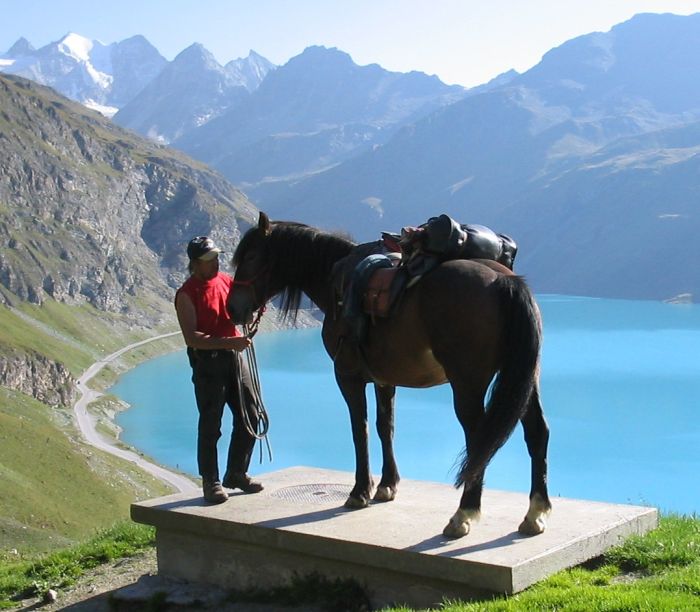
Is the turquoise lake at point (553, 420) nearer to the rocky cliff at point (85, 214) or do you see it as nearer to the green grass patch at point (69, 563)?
the rocky cliff at point (85, 214)

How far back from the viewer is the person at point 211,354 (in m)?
8.49

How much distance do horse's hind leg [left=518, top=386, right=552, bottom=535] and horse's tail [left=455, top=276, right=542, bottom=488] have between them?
1.07ft

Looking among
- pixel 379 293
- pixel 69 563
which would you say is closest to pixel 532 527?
pixel 379 293

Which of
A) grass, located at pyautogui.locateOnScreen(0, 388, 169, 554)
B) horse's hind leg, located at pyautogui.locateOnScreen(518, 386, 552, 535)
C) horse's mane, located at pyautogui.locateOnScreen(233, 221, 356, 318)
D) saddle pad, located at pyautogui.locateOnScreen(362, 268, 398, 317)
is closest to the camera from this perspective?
horse's hind leg, located at pyautogui.locateOnScreen(518, 386, 552, 535)

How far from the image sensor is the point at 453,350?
693cm

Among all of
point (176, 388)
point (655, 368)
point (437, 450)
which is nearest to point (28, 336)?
point (176, 388)

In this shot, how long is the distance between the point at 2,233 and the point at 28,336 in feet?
91.6

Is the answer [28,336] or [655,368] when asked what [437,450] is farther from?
[28,336]

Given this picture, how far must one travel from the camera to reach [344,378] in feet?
26.7

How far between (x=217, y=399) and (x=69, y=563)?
8.04 feet

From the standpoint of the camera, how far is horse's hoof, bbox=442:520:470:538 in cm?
707

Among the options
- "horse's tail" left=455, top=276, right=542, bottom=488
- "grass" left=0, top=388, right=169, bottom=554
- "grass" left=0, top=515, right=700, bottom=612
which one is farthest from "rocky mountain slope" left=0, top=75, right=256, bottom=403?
"horse's tail" left=455, top=276, right=542, bottom=488

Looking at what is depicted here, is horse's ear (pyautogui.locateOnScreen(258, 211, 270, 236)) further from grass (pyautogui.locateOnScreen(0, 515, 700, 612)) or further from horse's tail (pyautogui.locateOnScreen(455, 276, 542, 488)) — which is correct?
grass (pyautogui.locateOnScreen(0, 515, 700, 612))

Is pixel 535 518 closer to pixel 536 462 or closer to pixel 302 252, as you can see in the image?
pixel 536 462
